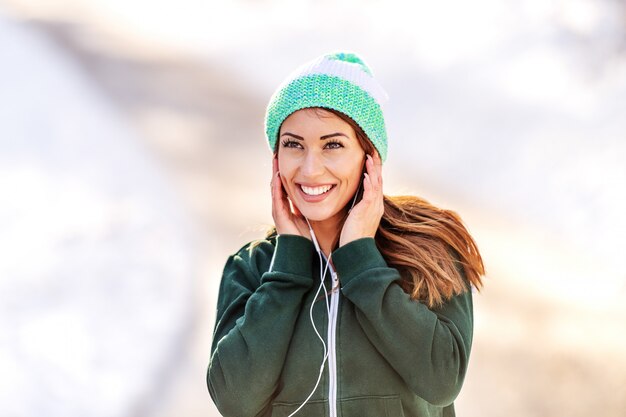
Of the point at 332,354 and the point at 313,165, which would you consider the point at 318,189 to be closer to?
the point at 313,165

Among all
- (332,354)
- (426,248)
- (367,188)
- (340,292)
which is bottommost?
(332,354)

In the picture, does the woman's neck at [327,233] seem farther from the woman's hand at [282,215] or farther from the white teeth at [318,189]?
the white teeth at [318,189]

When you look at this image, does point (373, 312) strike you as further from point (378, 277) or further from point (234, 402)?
point (234, 402)

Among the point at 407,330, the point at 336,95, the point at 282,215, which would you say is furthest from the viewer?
the point at 282,215

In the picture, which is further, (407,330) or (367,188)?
(367,188)

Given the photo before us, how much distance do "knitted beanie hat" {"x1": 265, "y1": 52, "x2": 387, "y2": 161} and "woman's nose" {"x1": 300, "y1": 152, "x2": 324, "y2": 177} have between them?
0.12 metres

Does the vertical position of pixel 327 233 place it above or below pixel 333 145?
below

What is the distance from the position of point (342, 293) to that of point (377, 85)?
0.51 metres

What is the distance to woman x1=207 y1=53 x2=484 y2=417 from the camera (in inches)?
75.9

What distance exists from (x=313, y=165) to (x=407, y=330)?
1.40 feet

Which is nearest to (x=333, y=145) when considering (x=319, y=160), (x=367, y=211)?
(x=319, y=160)

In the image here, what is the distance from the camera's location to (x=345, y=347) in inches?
78.6

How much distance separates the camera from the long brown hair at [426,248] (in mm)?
2008

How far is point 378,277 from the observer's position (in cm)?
194
